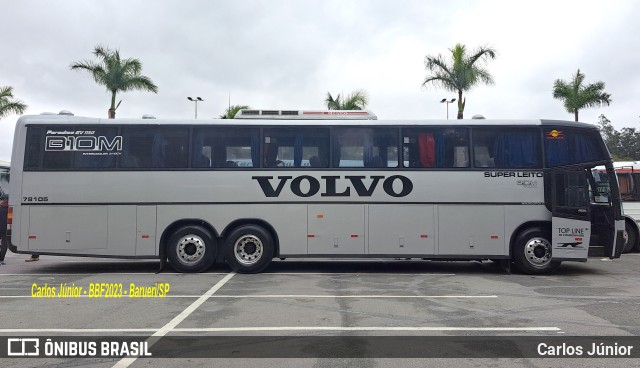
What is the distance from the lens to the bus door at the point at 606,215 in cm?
1133

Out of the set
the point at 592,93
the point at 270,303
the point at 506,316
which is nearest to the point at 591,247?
the point at 506,316

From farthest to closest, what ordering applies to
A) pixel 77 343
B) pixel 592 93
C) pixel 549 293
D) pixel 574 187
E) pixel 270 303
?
1. pixel 592 93
2. pixel 574 187
3. pixel 549 293
4. pixel 270 303
5. pixel 77 343

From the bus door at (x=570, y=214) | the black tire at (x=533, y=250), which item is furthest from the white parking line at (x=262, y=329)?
the bus door at (x=570, y=214)

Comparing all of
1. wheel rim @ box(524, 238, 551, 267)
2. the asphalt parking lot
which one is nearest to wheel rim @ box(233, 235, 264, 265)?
the asphalt parking lot

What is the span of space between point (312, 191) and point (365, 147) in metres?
1.60

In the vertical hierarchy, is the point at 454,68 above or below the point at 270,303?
above

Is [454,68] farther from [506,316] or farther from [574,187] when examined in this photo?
[506,316]

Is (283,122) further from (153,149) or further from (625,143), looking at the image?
→ (625,143)

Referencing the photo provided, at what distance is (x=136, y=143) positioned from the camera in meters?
11.6

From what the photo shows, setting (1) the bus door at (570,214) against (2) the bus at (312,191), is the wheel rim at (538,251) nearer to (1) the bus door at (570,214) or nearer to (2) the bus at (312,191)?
(2) the bus at (312,191)

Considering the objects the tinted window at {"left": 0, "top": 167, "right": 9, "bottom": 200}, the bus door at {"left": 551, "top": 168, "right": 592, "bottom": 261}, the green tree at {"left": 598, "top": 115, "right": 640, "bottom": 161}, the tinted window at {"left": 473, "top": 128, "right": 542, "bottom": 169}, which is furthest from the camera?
the green tree at {"left": 598, "top": 115, "right": 640, "bottom": 161}

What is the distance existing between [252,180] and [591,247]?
780 cm

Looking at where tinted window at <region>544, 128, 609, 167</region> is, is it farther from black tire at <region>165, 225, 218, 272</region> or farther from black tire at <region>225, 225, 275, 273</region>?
black tire at <region>165, 225, 218, 272</region>

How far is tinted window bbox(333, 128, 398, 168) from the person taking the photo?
1161 cm
